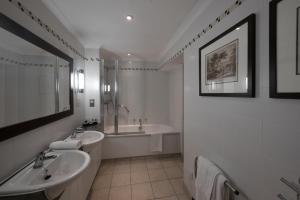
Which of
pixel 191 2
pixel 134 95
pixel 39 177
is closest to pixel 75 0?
pixel 191 2

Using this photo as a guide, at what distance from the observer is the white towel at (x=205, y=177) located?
1206 millimetres

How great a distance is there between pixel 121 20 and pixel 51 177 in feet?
6.26

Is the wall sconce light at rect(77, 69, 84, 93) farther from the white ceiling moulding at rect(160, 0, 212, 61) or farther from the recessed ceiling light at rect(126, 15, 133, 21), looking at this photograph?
the white ceiling moulding at rect(160, 0, 212, 61)

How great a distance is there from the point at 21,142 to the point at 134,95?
2.88 metres

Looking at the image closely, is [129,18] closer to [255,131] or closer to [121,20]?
[121,20]

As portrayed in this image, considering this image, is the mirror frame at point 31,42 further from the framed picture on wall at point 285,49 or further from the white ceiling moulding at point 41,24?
the framed picture on wall at point 285,49

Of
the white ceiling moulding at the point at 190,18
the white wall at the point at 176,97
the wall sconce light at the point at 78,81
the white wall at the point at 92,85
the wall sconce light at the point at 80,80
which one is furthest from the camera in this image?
the white wall at the point at 176,97

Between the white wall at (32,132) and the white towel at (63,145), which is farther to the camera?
the white towel at (63,145)

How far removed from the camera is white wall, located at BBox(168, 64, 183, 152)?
3332 millimetres

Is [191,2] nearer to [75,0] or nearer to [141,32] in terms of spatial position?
[141,32]

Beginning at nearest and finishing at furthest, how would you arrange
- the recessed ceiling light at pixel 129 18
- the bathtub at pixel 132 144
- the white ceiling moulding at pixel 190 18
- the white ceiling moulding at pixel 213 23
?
the white ceiling moulding at pixel 213 23 < the white ceiling moulding at pixel 190 18 < the recessed ceiling light at pixel 129 18 < the bathtub at pixel 132 144

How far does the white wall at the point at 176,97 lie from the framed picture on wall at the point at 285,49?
2.48 m

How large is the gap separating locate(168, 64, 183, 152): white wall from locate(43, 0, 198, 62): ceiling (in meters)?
0.88

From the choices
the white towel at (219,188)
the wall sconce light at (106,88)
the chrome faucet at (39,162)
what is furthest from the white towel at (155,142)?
the chrome faucet at (39,162)
